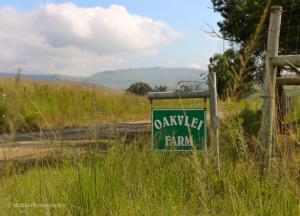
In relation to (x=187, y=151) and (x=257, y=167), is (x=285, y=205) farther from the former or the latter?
(x=187, y=151)

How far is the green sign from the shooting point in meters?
4.85

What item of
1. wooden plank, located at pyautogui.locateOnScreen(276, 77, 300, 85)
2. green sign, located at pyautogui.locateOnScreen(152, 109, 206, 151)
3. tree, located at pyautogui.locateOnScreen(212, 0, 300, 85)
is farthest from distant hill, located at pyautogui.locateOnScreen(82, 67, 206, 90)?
tree, located at pyautogui.locateOnScreen(212, 0, 300, 85)

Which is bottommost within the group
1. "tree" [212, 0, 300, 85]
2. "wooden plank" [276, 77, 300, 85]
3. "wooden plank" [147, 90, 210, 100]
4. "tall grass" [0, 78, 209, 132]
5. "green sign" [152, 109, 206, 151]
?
"tall grass" [0, 78, 209, 132]

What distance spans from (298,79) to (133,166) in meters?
1.63

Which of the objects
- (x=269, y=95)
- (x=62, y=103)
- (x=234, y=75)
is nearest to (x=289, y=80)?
(x=269, y=95)

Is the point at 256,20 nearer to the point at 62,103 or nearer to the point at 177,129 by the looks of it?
the point at 177,129

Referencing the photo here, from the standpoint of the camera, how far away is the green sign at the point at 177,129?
485cm

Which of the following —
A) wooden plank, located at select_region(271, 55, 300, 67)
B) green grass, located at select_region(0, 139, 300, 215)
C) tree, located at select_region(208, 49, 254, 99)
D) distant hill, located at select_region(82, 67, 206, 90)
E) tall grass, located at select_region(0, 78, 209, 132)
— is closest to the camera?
tree, located at select_region(208, 49, 254, 99)

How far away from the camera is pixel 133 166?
379cm

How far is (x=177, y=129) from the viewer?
5.05 metres

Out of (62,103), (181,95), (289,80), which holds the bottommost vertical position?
(62,103)

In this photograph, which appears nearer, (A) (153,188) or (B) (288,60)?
(A) (153,188)

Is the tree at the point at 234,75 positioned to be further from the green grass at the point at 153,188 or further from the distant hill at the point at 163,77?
the green grass at the point at 153,188

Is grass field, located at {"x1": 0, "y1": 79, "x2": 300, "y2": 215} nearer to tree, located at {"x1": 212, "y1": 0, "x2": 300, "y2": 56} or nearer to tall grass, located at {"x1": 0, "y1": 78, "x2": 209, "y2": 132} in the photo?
tree, located at {"x1": 212, "y1": 0, "x2": 300, "y2": 56}
